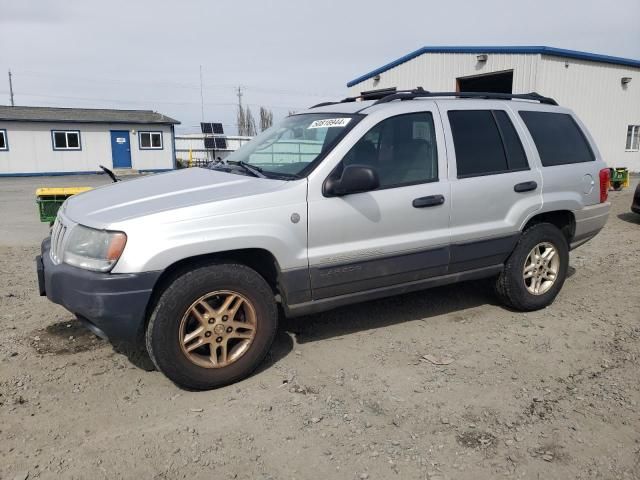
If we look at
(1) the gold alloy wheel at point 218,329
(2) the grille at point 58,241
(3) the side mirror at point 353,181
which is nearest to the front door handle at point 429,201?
(3) the side mirror at point 353,181

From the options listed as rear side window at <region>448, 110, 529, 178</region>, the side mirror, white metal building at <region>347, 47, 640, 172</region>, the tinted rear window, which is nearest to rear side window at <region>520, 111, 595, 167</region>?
rear side window at <region>448, 110, 529, 178</region>

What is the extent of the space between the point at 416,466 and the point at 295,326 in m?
2.02

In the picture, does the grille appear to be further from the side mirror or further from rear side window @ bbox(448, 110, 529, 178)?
rear side window @ bbox(448, 110, 529, 178)

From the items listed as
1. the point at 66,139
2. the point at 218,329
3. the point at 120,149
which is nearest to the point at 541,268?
the point at 218,329

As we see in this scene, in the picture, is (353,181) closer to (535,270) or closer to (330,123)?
(330,123)

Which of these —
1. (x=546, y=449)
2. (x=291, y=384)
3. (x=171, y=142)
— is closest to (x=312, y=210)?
(x=291, y=384)

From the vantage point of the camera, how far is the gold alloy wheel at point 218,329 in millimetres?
3246

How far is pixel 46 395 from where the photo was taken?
328 centimetres

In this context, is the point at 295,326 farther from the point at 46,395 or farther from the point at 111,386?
the point at 46,395

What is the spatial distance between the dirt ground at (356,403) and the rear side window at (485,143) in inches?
55.5

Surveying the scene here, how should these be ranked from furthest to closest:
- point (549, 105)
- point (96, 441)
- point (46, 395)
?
point (549, 105), point (46, 395), point (96, 441)

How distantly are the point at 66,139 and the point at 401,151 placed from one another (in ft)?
92.2

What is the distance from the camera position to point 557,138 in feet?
15.8

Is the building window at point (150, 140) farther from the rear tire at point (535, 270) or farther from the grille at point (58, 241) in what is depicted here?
the rear tire at point (535, 270)
